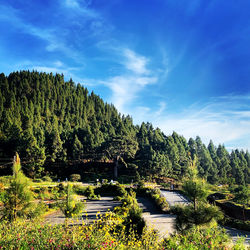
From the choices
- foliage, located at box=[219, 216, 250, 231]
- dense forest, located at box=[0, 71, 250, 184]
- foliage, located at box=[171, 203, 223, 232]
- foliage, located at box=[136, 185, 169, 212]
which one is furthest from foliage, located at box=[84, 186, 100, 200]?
foliage, located at box=[171, 203, 223, 232]

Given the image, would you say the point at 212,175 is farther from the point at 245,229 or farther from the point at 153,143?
the point at 245,229

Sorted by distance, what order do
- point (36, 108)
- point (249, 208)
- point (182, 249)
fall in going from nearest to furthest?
1. point (182, 249)
2. point (249, 208)
3. point (36, 108)

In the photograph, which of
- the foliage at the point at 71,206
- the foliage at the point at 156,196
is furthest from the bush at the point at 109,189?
the foliage at the point at 71,206

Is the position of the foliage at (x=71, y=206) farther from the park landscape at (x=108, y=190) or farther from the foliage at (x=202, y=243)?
the foliage at (x=202, y=243)

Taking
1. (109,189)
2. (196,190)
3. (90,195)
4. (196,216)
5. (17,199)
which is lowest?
(109,189)

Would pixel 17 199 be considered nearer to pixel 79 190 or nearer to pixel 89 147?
pixel 79 190

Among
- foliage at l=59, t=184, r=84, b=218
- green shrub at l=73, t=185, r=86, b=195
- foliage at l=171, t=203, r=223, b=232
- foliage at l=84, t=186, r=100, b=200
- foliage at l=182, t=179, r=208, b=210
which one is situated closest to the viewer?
foliage at l=171, t=203, r=223, b=232

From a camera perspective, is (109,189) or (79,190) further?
(109,189)

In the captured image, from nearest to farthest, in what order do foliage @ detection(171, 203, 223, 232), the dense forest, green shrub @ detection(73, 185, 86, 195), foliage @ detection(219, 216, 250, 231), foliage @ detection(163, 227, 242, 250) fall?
foliage @ detection(163, 227, 242, 250) → foliage @ detection(171, 203, 223, 232) → foliage @ detection(219, 216, 250, 231) → green shrub @ detection(73, 185, 86, 195) → the dense forest

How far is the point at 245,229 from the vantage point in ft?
47.5

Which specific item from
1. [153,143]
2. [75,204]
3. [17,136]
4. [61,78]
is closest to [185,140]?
[153,143]

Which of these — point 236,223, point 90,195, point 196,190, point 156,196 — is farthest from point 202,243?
point 90,195

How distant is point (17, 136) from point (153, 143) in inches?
1541

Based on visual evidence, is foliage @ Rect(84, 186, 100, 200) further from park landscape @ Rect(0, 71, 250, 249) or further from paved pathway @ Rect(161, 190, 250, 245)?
paved pathway @ Rect(161, 190, 250, 245)
